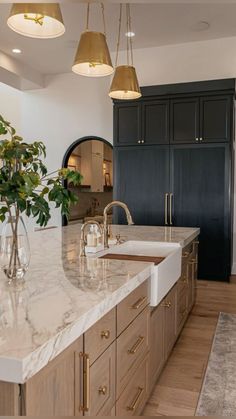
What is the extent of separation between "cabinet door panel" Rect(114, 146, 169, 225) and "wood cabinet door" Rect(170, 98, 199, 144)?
0.86 ft

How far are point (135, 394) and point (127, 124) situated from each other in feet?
14.4

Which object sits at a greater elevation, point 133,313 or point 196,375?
point 133,313

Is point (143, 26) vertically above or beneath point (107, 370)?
above

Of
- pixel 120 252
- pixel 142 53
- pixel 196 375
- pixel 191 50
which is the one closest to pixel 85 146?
pixel 142 53

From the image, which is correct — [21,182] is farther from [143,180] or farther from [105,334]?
[143,180]

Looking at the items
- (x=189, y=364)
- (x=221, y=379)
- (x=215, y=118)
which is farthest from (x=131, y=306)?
(x=215, y=118)

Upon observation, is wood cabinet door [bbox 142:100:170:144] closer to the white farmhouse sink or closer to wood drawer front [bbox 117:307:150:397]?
the white farmhouse sink

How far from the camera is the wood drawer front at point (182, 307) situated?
10.0 ft

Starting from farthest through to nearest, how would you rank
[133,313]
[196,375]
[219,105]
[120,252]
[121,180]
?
[121,180] < [219,105] < [120,252] < [196,375] < [133,313]

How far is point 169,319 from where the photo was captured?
268 cm

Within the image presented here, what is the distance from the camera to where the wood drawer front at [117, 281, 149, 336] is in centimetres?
164

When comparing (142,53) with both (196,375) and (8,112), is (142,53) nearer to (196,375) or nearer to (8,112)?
(8,112)

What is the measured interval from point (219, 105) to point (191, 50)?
1229mm

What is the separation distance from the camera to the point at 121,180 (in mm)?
5738
